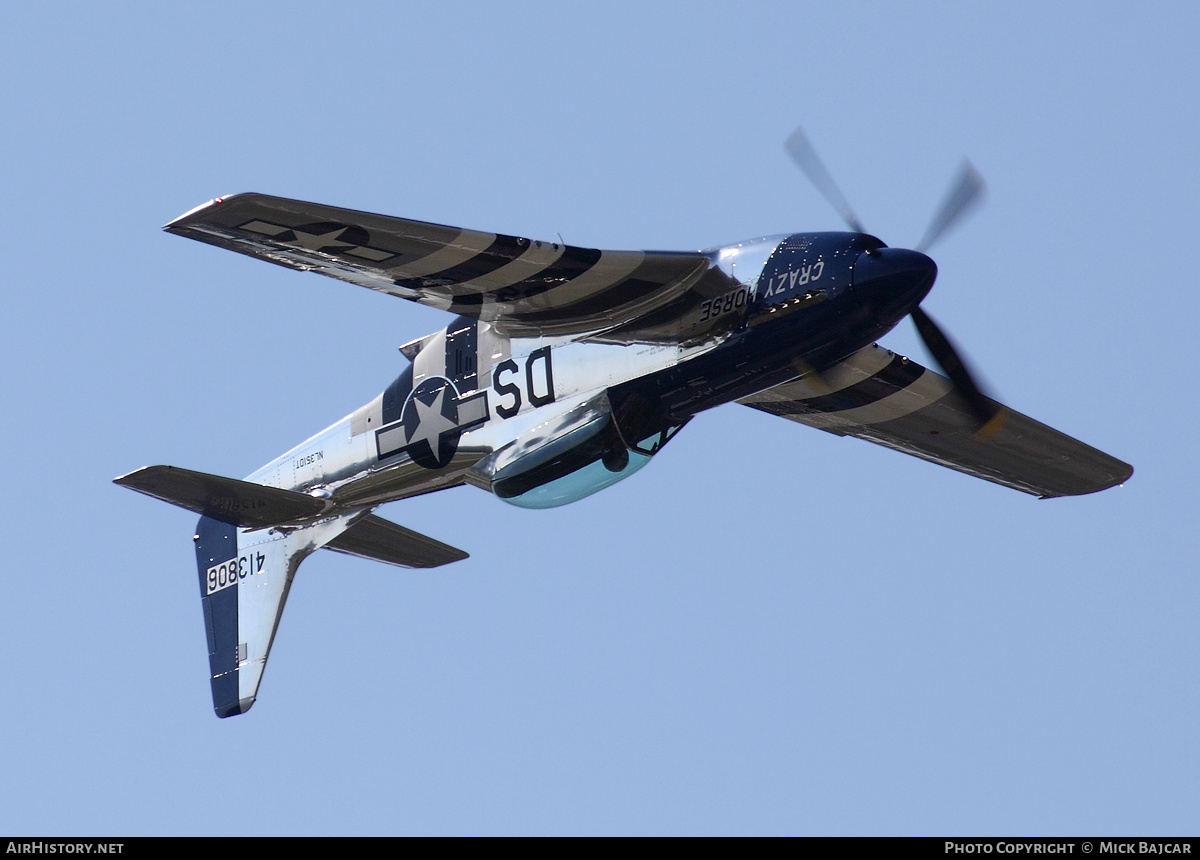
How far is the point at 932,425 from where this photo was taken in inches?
1043

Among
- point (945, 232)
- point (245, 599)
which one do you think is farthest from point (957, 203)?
point (245, 599)

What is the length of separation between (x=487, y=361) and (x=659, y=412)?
2.65 metres

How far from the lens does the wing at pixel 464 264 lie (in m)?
20.1

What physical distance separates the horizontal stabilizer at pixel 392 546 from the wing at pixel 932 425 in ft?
18.3

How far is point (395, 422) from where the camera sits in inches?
977

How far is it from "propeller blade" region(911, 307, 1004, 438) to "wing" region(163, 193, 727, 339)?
2729mm

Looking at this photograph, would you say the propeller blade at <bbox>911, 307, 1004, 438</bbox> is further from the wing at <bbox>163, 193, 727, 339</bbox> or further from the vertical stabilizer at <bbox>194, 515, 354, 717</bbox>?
the vertical stabilizer at <bbox>194, 515, 354, 717</bbox>

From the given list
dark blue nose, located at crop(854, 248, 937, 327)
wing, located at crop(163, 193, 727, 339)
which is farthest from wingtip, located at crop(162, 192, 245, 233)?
dark blue nose, located at crop(854, 248, 937, 327)

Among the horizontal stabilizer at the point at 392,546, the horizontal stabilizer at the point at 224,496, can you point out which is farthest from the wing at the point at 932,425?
the horizontal stabilizer at the point at 224,496

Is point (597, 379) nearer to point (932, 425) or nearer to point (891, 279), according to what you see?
point (891, 279)

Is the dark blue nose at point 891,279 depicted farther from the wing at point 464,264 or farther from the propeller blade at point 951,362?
the wing at point 464,264
